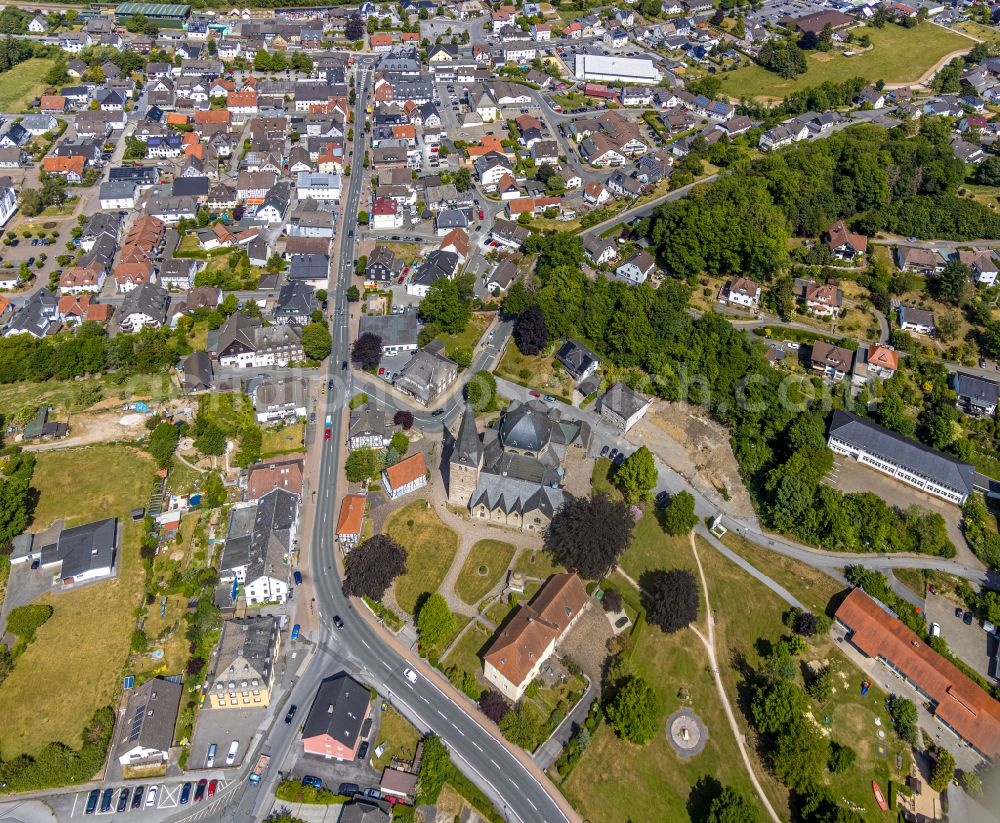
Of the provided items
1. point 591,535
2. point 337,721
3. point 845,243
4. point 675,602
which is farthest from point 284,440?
point 845,243

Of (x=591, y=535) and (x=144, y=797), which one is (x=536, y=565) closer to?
(x=591, y=535)

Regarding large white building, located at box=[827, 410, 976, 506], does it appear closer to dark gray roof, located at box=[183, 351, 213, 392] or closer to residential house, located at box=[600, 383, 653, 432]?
residential house, located at box=[600, 383, 653, 432]

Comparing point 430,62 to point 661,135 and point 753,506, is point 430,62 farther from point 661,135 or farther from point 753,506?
point 753,506

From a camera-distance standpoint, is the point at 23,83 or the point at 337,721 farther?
the point at 23,83

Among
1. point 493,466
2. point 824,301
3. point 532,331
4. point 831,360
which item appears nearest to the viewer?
point 493,466

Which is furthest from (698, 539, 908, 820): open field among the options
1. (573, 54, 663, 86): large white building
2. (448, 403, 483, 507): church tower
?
(573, 54, 663, 86): large white building

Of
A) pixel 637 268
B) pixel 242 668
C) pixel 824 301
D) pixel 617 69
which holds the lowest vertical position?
pixel 242 668
